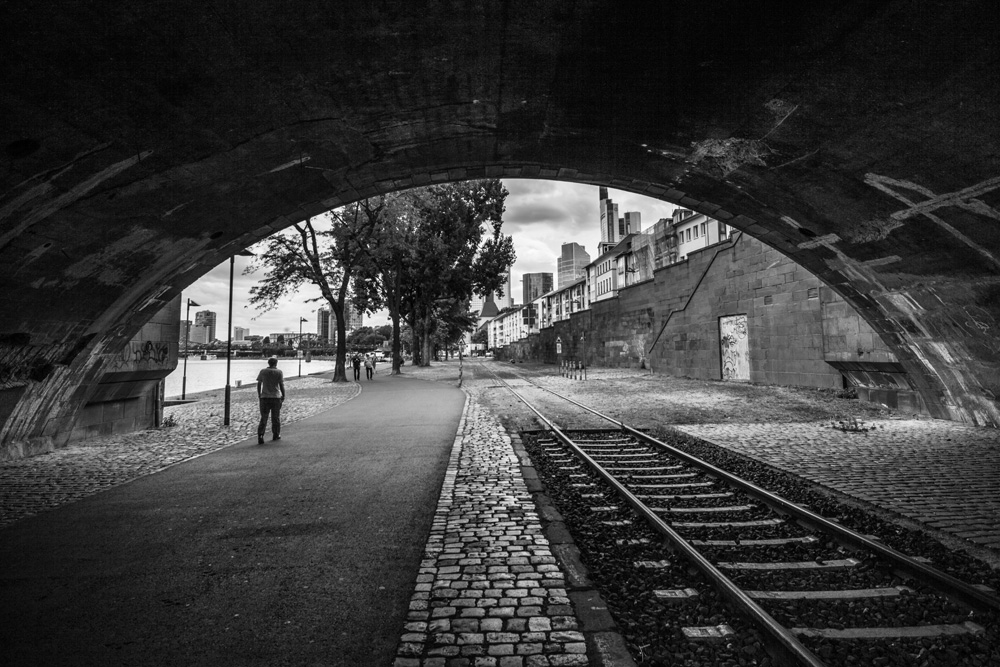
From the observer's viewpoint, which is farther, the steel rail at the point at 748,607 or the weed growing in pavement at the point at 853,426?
the weed growing in pavement at the point at 853,426

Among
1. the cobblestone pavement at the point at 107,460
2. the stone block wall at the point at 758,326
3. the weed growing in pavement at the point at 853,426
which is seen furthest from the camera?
the stone block wall at the point at 758,326

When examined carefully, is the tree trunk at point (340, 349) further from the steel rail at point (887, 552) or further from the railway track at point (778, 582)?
the steel rail at point (887, 552)

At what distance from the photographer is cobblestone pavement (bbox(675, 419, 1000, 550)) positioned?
5301 millimetres

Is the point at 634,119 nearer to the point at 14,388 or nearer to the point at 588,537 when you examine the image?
the point at 588,537

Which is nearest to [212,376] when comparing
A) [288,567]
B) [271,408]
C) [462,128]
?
[271,408]

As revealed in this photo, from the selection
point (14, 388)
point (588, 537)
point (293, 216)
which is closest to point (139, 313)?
point (14, 388)

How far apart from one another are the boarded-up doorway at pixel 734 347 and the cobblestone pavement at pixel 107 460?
17422 mm

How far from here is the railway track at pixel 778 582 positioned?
9.80 ft

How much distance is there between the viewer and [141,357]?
35.9ft

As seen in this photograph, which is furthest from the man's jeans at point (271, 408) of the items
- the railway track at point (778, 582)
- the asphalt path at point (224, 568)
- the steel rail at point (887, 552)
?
the steel rail at point (887, 552)

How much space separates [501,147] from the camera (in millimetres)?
7316

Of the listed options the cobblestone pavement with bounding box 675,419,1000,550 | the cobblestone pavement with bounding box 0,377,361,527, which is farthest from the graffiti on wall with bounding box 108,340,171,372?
the cobblestone pavement with bounding box 675,419,1000,550

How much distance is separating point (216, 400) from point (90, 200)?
50.6ft

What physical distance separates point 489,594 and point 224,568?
7.50 feet
